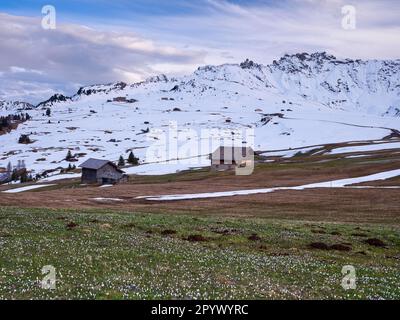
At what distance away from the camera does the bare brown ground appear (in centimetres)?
6556

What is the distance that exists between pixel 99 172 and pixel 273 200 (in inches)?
3051

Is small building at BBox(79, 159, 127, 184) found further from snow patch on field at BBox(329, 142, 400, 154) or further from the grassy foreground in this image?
the grassy foreground

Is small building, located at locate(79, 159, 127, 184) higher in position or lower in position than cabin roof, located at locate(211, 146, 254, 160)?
lower

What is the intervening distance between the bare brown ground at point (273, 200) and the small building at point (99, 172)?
125ft

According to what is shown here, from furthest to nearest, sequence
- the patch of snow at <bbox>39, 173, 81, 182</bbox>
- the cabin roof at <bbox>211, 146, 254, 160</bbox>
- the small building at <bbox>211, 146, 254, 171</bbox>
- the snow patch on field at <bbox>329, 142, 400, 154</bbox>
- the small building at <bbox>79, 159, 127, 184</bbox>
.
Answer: the snow patch on field at <bbox>329, 142, 400, 154</bbox>
the cabin roof at <bbox>211, 146, 254, 160</bbox>
the small building at <bbox>211, 146, 254, 171</bbox>
the patch of snow at <bbox>39, 173, 81, 182</bbox>
the small building at <bbox>79, 159, 127, 184</bbox>

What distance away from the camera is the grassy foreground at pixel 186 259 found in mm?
20094

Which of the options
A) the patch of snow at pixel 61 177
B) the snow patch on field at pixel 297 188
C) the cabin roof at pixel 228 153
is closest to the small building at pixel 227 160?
the cabin roof at pixel 228 153

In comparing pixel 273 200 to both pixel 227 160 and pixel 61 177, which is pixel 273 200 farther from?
pixel 61 177

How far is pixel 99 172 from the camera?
147500 millimetres

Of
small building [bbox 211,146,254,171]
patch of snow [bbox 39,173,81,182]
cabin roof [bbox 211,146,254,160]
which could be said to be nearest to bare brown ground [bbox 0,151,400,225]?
small building [bbox 211,146,254,171]

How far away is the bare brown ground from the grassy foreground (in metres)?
20.6

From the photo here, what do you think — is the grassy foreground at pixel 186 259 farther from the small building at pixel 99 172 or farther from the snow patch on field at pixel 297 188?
the small building at pixel 99 172

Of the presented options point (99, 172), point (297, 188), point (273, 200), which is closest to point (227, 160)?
point (99, 172)
